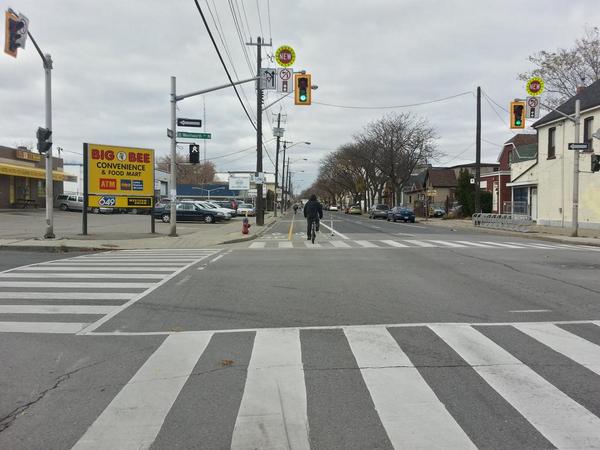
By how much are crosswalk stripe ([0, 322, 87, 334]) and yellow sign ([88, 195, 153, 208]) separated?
52.2ft

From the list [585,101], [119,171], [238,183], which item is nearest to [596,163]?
[585,101]

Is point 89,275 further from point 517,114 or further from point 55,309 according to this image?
point 517,114

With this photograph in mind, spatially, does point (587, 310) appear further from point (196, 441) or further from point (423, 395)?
point (196, 441)

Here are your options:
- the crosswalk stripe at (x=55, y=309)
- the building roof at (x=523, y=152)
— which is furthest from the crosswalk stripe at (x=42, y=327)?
the building roof at (x=523, y=152)

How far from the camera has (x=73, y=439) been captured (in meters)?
3.56

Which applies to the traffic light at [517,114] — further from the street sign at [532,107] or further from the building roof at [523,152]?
the building roof at [523,152]

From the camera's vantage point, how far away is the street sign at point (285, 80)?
1889 cm

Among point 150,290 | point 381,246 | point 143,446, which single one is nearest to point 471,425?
point 143,446

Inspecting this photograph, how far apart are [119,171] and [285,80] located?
8.58m

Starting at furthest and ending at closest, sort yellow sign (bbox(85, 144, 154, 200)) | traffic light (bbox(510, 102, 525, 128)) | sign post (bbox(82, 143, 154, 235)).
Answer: yellow sign (bbox(85, 144, 154, 200))
sign post (bbox(82, 143, 154, 235))
traffic light (bbox(510, 102, 525, 128))

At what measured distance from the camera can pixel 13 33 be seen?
14.3 metres

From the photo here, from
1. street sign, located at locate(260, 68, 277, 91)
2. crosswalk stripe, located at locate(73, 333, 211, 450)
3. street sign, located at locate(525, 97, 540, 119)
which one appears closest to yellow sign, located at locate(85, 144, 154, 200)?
street sign, located at locate(260, 68, 277, 91)

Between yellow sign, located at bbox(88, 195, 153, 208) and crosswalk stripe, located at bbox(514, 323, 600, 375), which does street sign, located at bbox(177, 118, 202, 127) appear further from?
crosswalk stripe, located at bbox(514, 323, 600, 375)

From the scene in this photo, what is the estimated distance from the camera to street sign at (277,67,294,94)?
744 inches
